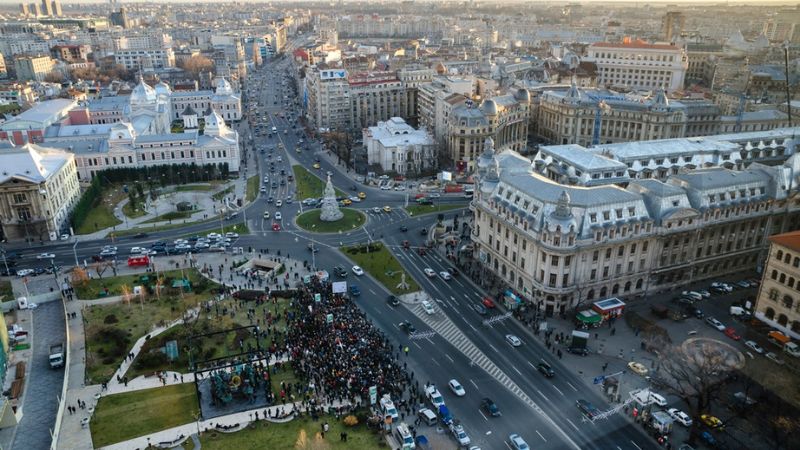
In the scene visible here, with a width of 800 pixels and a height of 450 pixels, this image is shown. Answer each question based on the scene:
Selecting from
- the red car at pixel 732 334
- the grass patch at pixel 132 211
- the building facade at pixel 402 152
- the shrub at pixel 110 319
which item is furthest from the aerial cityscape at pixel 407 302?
the building facade at pixel 402 152

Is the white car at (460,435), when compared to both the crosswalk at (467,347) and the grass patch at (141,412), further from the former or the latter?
the grass patch at (141,412)

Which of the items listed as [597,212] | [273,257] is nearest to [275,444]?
[273,257]

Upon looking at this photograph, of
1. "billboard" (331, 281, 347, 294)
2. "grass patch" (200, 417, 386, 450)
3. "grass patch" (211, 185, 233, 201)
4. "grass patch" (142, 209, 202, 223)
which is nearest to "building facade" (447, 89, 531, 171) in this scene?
"grass patch" (211, 185, 233, 201)

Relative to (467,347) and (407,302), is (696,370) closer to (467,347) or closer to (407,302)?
(467,347)

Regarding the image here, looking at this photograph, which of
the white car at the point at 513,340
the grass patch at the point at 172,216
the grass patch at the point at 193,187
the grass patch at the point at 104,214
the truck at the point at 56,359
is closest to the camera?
the truck at the point at 56,359

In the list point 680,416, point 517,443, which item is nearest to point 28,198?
point 517,443

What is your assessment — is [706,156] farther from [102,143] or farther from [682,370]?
[102,143]

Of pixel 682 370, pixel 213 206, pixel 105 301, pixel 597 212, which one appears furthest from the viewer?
pixel 213 206
